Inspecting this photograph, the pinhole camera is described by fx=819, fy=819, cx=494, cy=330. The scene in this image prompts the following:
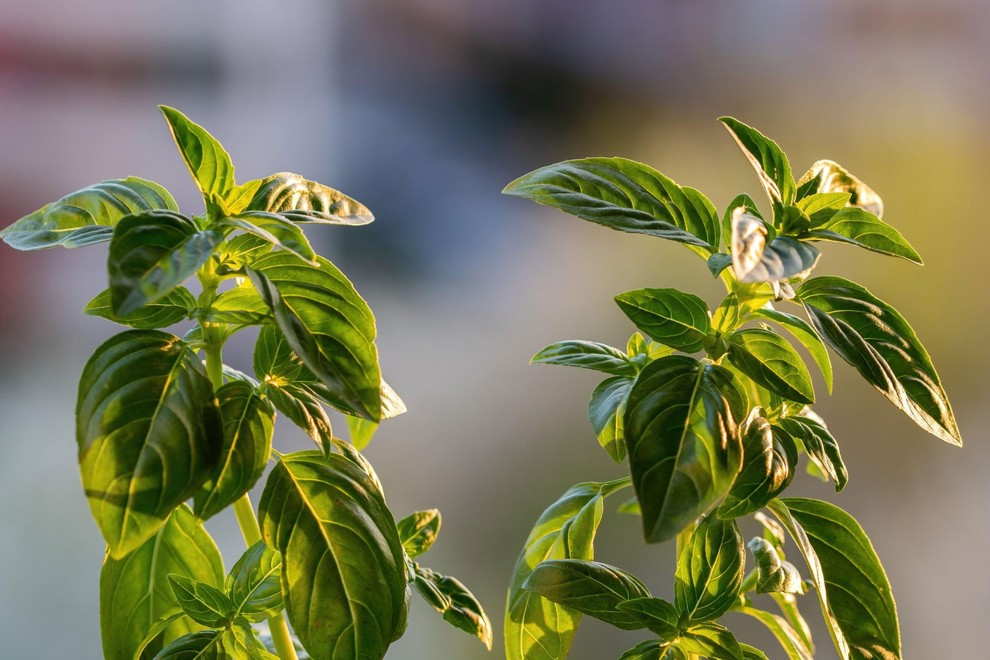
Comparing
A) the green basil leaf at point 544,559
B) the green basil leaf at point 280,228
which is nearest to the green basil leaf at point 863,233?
the green basil leaf at point 544,559

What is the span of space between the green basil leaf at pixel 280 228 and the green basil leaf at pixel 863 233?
0.36 metres

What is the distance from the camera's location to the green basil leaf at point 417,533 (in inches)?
29.1

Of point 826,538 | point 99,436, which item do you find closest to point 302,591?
point 99,436

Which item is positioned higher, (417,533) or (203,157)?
(203,157)

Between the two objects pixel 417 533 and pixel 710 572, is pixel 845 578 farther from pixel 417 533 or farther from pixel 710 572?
pixel 417 533

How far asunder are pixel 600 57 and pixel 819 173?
934mm

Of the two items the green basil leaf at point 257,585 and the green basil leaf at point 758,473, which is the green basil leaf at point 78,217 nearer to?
the green basil leaf at point 257,585

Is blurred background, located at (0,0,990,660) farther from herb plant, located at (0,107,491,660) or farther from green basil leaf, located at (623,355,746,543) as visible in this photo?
green basil leaf, located at (623,355,746,543)

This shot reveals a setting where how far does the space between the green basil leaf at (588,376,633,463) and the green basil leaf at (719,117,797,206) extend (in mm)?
185

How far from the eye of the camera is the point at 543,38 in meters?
1.52

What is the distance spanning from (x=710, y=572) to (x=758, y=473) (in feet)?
0.32

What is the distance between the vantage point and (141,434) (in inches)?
19.5

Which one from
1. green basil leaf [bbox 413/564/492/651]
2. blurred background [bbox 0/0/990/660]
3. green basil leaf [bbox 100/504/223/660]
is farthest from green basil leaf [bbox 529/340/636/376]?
blurred background [bbox 0/0/990/660]

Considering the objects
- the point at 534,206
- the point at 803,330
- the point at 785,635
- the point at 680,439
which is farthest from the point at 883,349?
the point at 534,206
